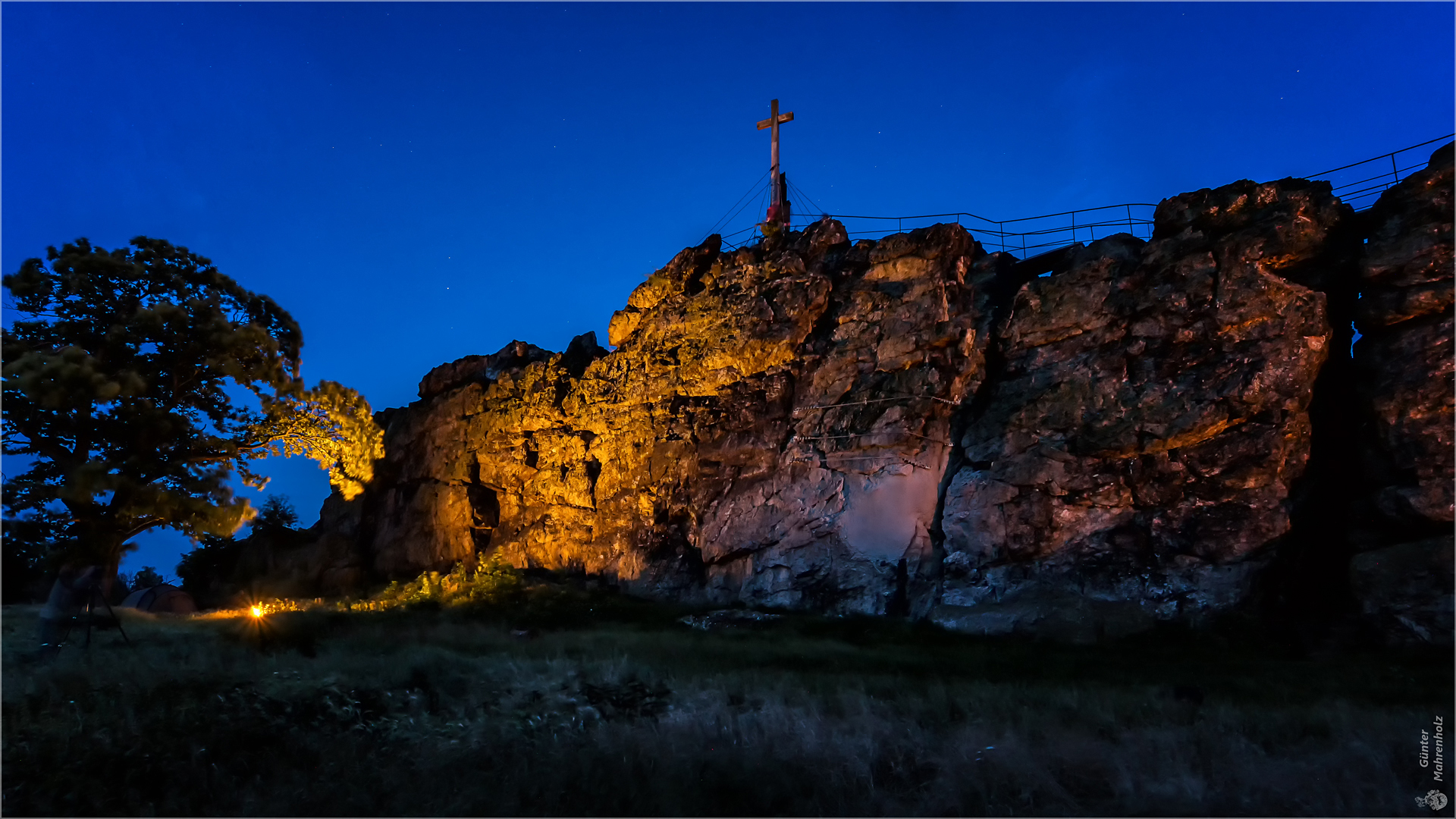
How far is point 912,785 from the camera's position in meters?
8.87

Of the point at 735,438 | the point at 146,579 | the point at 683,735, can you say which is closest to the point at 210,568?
the point at 146,579

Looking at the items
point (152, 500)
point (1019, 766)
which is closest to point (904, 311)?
point (1019, 766)

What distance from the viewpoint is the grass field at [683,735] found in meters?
8.22

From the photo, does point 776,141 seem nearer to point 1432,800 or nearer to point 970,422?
point 970,422

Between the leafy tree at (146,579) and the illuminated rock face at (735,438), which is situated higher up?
the illuminated rock face at (735,438)

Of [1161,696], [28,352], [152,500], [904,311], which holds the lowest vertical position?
[1161,696]

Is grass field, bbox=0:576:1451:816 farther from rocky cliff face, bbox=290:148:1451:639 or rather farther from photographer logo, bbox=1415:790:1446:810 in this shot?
rocky cliff face, bbox=290:148:1451:639

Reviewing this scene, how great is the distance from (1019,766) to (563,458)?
97.0ft

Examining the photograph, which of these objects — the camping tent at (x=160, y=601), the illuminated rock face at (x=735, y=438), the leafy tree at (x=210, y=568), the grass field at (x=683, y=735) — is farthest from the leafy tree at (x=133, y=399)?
the leafy tree at (x=210, y=568)

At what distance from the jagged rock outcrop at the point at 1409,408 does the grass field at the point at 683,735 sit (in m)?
1.89

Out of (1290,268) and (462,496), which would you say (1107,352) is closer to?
(1290,268)

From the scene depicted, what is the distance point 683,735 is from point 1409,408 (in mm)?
20930

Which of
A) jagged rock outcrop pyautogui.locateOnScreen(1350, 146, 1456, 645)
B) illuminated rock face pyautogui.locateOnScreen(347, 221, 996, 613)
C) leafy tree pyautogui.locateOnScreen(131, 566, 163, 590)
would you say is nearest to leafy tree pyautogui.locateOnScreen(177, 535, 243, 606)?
leafy tree pyautogui.locateOnScreen(131, 566, 163, 590)

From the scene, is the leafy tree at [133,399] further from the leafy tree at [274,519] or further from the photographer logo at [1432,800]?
the leafy tree at [274,519]
